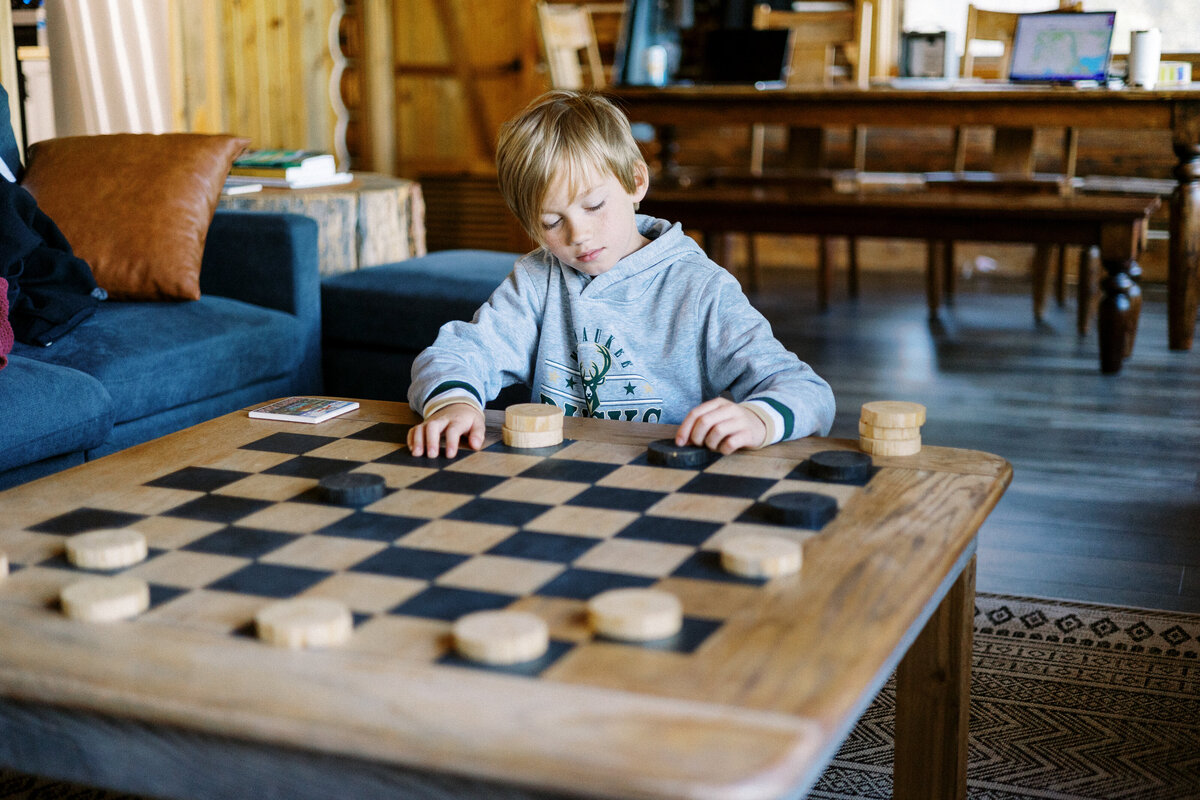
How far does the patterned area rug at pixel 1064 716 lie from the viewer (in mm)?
1423

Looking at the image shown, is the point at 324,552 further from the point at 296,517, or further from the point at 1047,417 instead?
the point at 1047,417

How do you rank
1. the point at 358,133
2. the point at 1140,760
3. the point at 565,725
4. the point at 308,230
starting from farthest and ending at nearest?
the point at 358,133, the point at 308,230, the point at 1140,760, the point at 565,725

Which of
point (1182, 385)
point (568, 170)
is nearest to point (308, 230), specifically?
point (568, 170)

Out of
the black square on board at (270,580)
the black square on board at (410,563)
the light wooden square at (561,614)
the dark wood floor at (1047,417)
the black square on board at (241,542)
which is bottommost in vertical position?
the dark wood floor at (1047,417)

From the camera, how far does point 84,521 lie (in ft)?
3.45

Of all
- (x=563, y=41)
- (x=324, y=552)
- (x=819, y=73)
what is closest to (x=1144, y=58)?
(x=563, y=41)

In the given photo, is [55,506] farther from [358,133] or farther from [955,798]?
[358,133]

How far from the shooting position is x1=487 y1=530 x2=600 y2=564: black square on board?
3.08 feet

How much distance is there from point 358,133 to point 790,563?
6.12m

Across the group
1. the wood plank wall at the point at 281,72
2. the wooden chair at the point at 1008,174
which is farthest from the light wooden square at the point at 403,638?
the wood plank wall at the point at 281,72

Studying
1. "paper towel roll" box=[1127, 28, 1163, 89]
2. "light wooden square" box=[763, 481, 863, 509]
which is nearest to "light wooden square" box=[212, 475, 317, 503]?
"light wooden square" box=[763, 481, 863, 509]

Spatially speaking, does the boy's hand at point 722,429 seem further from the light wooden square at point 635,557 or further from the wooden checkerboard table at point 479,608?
the light wooden square at point 635,557

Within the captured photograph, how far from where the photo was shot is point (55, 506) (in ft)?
3.59

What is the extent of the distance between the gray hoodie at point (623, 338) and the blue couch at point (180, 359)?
735mm
